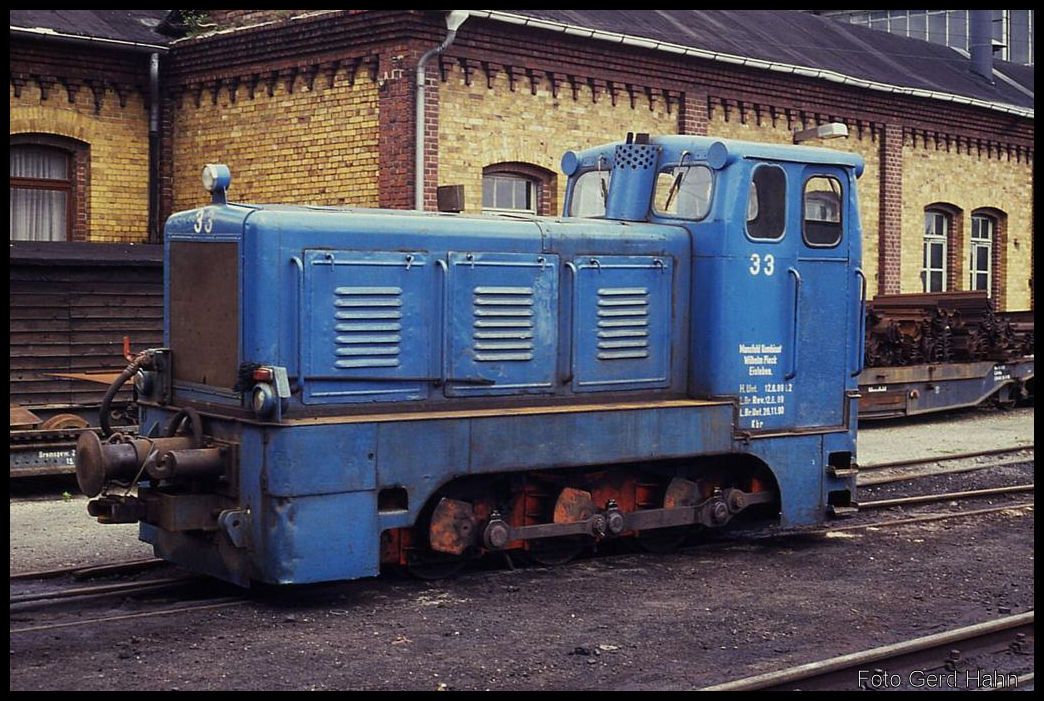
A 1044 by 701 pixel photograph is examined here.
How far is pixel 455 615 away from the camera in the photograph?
7.32 meters

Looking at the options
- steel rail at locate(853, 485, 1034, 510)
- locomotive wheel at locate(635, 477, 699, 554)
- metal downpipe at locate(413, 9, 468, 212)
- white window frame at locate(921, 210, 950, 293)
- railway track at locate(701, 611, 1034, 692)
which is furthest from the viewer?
white window frame at locate(921, 210, 950, 293)

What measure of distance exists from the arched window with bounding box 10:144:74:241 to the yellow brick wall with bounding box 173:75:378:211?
4.47 feet

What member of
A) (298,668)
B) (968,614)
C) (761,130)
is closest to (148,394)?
(298,668)

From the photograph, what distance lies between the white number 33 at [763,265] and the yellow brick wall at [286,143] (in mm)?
6863

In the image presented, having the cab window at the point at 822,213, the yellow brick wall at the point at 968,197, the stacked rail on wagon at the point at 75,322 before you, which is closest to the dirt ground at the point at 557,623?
the cab window at the point at 822,213

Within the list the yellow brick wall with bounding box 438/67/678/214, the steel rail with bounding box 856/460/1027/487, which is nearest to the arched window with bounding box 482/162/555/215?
the yellow brick wall with bounding box 438/67/678/214

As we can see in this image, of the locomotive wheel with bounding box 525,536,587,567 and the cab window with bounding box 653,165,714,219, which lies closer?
the locomotive wheel with bounding box 525,536,587,567

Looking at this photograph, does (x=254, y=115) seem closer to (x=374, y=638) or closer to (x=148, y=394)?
(x=148, y=394)

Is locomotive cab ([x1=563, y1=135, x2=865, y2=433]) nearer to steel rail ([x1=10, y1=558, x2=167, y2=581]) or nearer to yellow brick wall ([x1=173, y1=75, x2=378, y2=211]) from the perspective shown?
steel rail ([x1=10, y1=558, x2=167, y2=581])

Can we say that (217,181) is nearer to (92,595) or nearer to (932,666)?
(92,595)

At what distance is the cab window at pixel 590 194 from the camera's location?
9.73 meters

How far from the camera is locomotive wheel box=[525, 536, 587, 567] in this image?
859 centimetres

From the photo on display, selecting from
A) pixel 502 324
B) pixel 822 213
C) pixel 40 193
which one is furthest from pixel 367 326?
pixel 40 193

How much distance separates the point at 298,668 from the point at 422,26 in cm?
989
